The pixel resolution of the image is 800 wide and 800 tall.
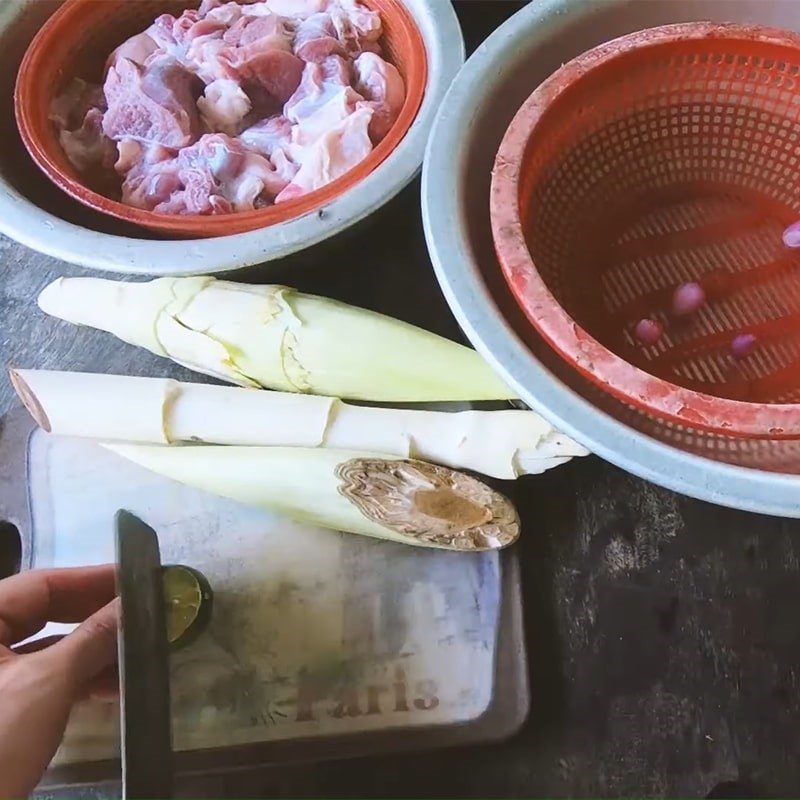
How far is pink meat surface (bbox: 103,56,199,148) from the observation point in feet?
3.26

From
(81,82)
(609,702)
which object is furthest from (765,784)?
(81,82)

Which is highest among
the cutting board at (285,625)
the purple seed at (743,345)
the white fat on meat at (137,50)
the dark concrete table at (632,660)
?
the white fat on meat at (137,50)

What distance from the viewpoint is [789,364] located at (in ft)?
2.98

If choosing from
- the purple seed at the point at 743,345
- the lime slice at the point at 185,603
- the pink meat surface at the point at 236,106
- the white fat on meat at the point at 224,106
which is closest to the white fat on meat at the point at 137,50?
the pink meat surface at the point at 236,106

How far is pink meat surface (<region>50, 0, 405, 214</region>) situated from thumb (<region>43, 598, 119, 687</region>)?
0.46 meters

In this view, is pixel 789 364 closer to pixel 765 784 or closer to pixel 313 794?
pixel 765 784

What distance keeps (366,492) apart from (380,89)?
0.49m

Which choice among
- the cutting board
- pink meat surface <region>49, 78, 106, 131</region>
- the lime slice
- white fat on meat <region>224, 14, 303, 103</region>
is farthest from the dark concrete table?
pink meat surface <region>49, 78, 106, 131</region>

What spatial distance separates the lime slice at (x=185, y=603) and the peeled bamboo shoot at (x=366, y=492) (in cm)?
9

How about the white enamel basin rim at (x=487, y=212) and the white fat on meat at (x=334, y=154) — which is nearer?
the white enamel basin rim at (x=487, y=212)

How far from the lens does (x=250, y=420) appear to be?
2.87ft

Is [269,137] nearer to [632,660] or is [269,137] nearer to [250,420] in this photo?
[250,420]

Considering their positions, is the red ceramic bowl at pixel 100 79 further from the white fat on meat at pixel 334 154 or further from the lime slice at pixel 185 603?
the lime slice at pixel 185 603

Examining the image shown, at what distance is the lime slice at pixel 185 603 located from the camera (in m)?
0.83
